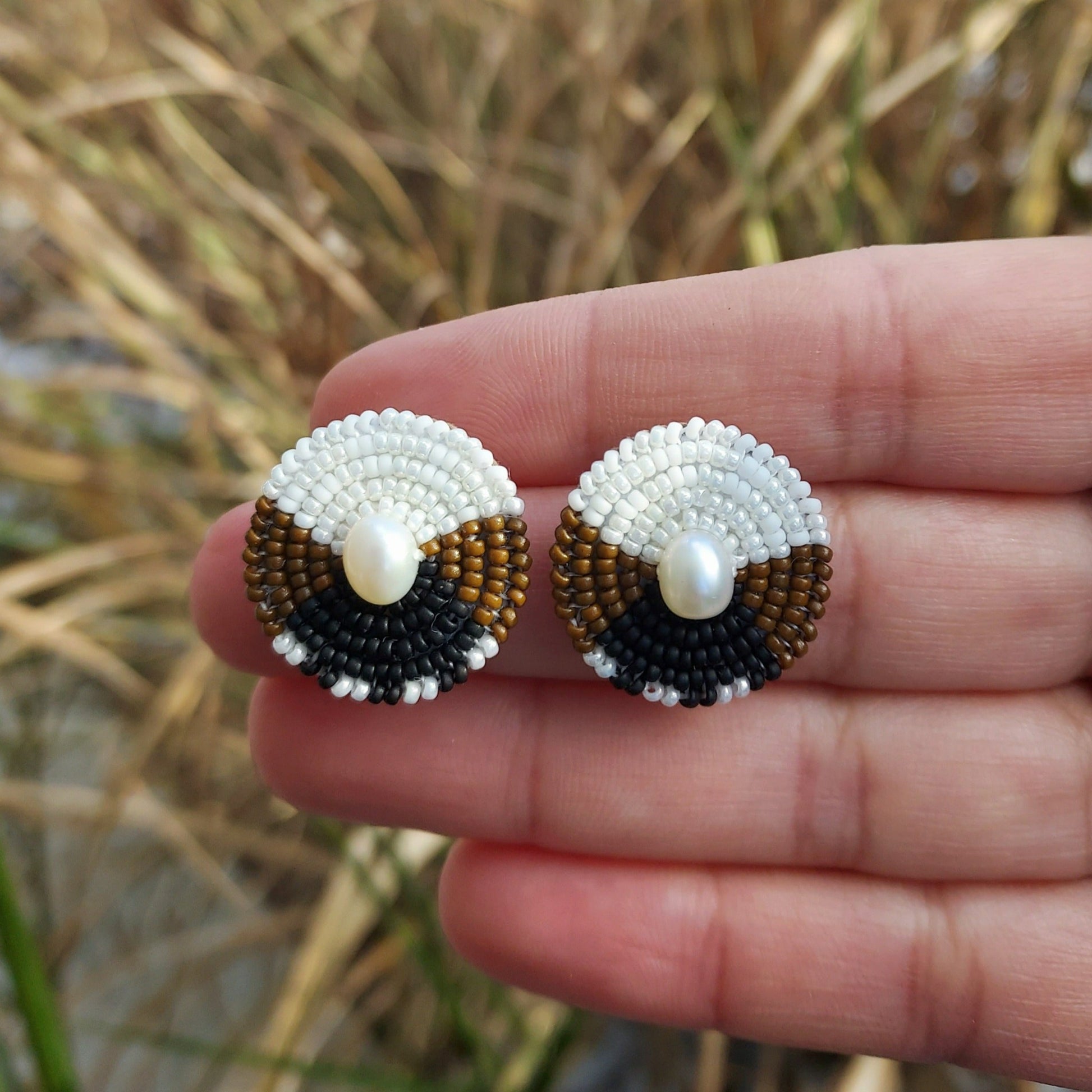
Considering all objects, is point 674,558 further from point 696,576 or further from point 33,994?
point 33,994

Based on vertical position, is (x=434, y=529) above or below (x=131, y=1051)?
above

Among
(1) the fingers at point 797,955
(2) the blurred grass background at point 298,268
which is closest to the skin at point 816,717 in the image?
(1) the fingers at point 797,955

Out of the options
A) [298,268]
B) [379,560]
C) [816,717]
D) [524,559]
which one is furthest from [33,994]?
[298,268]

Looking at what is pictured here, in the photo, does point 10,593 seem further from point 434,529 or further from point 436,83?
point 436,83

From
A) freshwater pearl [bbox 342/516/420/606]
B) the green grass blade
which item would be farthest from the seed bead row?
the green grass blade

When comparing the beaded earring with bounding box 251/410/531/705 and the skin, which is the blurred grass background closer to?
the skin

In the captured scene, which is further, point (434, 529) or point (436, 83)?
point (436, 83)

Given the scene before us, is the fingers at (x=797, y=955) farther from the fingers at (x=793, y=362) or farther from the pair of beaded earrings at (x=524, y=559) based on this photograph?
the fingers at (x=793, y=362)

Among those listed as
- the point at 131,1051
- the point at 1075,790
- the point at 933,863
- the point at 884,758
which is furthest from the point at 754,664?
the point at 131,1051
